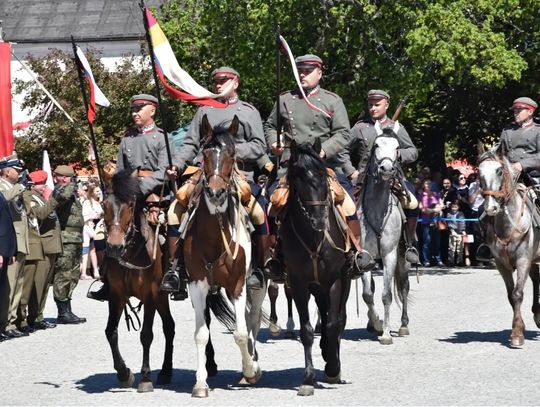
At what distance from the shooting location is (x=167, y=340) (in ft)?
43.1

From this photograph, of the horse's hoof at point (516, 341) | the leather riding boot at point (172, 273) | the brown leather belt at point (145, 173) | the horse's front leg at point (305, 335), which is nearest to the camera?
the horse's front leg at point (305, 335)

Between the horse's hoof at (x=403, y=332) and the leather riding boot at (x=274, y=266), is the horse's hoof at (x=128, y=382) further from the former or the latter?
the horse's hoof at (x=403, y=332)

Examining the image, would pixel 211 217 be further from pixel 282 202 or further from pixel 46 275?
pixel 46 275

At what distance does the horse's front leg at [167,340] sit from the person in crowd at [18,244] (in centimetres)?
467

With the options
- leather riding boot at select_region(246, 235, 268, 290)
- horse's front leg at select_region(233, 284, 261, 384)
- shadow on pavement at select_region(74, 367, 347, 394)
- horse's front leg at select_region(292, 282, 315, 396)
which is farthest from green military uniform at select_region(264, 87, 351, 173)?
shadow on pavement at select_region(74, 367, 347, 394)

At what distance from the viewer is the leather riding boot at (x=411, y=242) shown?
17.2 metres

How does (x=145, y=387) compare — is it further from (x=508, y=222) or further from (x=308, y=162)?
(x=508, y=222)

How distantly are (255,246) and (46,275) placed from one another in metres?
7.04

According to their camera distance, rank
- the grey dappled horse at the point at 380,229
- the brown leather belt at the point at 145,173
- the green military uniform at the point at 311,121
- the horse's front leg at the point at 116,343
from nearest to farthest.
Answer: the horse's front leg at the point at 116,343 → the brown leather belt at the point at 145,173 → the green military uniform at the point at 311,121 → the grey dappled horse at the point at 380,229

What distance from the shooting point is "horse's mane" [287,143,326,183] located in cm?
1210

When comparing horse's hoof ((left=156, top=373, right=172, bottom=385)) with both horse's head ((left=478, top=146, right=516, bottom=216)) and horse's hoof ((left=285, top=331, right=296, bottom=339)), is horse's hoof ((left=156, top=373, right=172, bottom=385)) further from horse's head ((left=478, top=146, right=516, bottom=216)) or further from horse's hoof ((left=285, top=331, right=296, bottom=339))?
horse's head ((left=478, top=146, right=516, bottom=216))

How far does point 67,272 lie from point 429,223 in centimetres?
1415

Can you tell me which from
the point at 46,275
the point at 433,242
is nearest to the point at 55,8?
the point at 433,242

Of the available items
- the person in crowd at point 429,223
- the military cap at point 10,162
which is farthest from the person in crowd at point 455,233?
the military cap at point 10,162
